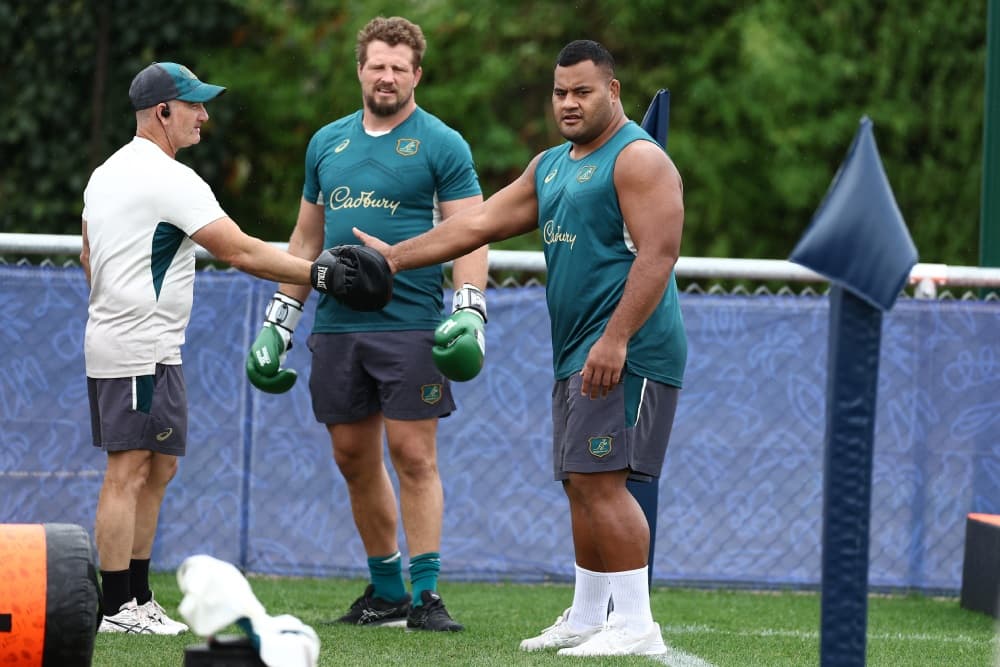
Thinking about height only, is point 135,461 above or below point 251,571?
above

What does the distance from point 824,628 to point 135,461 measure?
296cm

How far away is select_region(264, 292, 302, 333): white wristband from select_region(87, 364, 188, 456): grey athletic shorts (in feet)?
1.68

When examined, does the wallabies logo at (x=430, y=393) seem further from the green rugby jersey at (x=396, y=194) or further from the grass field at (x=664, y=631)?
the grass field at (x=664, y=631)

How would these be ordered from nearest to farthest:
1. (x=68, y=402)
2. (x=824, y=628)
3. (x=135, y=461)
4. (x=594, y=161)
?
(x=824, y=628) < (x=594, y=161) < (x=135, y=461) < (x=68, y=402)

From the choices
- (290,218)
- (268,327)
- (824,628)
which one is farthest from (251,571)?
(290,218)

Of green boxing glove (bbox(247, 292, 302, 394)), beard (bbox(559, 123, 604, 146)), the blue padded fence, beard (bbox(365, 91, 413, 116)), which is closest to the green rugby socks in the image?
green boxing glove (bbox(247, 292, 302, 394))

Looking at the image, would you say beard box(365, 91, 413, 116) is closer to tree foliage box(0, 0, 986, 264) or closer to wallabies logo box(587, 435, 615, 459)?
wallabies logo box(587, 435, 615, 459)

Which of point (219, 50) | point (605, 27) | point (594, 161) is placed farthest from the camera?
point (605, 27)

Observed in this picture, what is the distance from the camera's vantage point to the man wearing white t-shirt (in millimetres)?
5234

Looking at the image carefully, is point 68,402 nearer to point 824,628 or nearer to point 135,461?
point 135,461

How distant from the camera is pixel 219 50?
14.6 metres

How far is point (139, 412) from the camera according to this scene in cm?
528

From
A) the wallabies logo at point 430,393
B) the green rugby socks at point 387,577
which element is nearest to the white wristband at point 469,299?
the wallabies logo at point 430,393

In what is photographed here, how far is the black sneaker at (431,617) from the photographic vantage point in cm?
548
